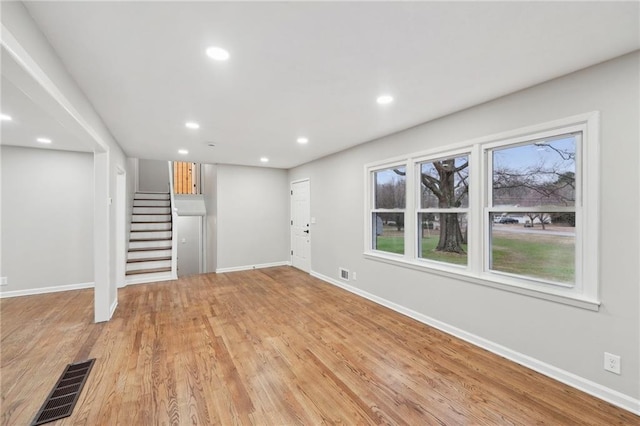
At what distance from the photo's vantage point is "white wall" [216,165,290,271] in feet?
20.5

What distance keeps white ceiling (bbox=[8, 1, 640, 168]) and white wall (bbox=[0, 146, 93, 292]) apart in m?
2.50

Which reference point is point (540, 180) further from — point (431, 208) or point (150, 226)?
point (150, 226)

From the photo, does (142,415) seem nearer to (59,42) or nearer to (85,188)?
(59,42)

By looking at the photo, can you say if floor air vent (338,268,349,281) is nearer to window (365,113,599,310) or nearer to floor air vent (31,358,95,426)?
window (365,113,599,310)

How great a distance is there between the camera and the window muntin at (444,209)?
3.12 m

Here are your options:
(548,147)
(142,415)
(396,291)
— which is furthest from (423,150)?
(142,415)

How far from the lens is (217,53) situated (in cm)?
193

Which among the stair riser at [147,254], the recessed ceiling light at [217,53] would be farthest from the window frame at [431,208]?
the stair riser at [147,254]

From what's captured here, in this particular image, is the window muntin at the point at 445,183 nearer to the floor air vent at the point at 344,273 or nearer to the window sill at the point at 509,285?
the window sill at the point at 509,285

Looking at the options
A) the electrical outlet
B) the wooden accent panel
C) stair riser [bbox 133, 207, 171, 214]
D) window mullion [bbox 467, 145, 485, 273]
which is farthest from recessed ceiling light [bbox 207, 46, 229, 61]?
the wooden accent panel

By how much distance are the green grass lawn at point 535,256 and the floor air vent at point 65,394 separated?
144 inches

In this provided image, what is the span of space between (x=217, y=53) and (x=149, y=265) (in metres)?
5.01

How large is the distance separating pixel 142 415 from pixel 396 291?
2973mm

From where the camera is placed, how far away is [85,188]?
192 inches
